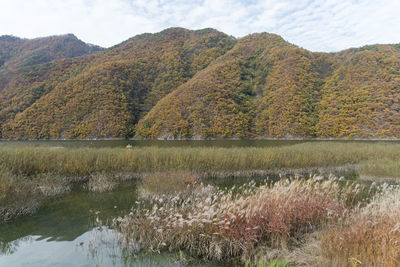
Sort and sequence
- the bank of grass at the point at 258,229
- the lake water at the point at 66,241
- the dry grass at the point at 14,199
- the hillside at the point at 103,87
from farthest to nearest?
the hillside at the point at 103,87 < the dry grass at the point at 14,199 < the lake water at the point at 66,241 < the bank of grass at the point at 258,229

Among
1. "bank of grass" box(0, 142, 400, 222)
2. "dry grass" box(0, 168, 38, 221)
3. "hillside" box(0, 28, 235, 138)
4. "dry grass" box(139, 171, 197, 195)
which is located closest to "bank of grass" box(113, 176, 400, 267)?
"dry grass" box(139, 171, 197, 195)

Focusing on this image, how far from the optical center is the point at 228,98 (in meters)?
86.9

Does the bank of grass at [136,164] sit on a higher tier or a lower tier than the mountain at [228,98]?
lower

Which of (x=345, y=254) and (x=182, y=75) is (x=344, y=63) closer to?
(x=182, y=75)

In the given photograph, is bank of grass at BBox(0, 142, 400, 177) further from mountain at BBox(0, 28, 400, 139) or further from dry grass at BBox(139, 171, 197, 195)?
mountain at BBox(0, 28, 400, 139)

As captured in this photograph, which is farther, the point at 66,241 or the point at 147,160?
the point at 147,160

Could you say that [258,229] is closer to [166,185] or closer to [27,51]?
[166,185]

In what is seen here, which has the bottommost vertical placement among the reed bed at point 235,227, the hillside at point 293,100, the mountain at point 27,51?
the reed bed at point 235,227

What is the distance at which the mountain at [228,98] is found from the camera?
71.6m

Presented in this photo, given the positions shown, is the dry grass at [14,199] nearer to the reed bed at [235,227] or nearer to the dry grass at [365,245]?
the reed bed at [235,227]

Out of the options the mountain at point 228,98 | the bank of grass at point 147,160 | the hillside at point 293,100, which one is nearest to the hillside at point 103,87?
the mountain at point 228,98

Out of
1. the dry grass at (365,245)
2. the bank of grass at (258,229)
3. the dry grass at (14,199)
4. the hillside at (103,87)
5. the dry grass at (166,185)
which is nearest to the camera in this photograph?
the dry grass at (365,245)

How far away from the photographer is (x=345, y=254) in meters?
3.90

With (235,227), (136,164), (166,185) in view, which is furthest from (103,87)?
(235,227)
